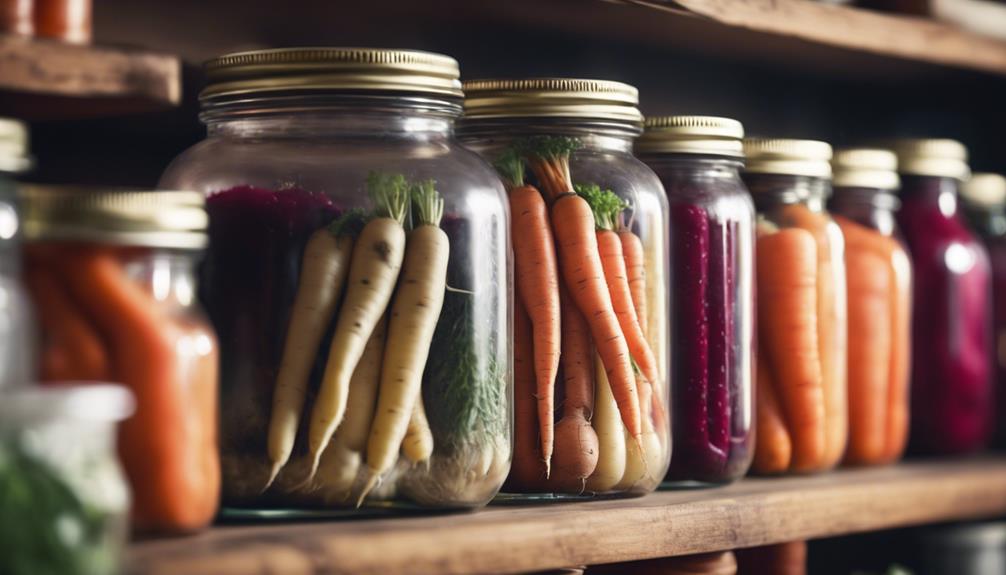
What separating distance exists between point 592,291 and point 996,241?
28.9 inches

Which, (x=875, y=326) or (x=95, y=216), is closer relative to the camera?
(x=95, y=216)

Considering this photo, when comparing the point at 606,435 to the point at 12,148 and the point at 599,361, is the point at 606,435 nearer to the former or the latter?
the point at 599,361

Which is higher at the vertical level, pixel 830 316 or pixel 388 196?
pixel 388 196

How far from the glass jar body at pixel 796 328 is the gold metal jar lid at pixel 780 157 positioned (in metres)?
0.01

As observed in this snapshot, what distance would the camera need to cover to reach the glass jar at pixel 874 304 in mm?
1331

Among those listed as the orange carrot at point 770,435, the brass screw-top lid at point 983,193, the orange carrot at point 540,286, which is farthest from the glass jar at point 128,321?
the brass screw-top lid at point 983,193

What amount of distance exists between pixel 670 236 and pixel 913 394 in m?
0.44

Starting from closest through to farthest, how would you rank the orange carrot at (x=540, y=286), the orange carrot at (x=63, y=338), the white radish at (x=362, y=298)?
1. the orange carrot at (x=63, y=338)
2. the white radish at (x=362, y=298)
3. the orange carrot at (x=540, y=286)

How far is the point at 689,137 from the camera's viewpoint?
1176 mm

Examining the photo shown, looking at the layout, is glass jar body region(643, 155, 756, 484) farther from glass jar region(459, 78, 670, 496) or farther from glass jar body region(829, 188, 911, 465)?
Answer: glass jar body region(829, 188, 911, 465)

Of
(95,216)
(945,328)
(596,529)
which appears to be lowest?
Result: (596,529)

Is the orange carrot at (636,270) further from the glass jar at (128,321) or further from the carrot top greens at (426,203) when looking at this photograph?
the glass jar at (128,321)

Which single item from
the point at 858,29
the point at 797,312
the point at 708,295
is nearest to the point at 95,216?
the point at 708,295

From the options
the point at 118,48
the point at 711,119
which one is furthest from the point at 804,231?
the point at 118,48
